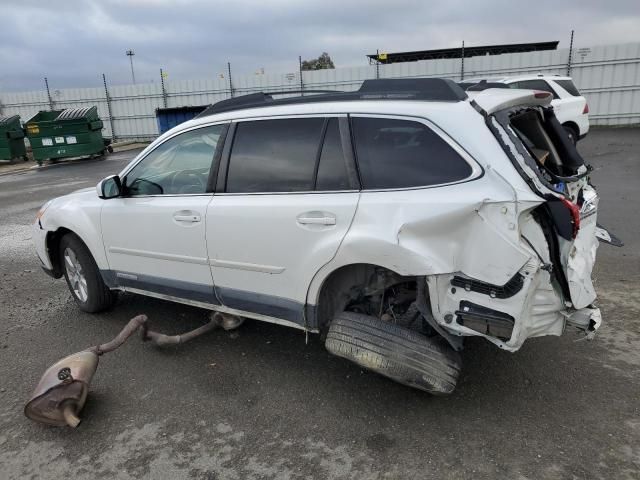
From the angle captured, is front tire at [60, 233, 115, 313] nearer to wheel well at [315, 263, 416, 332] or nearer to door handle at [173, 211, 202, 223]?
door handle at [173, 211, 202, 223]

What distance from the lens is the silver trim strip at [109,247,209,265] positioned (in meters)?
3.59

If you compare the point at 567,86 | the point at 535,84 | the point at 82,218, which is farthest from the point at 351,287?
the point at 567,86

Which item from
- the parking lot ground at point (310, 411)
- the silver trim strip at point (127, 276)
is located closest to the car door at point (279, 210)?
the parking lot ground at point (310, 411)

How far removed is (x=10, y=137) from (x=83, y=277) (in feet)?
58.0

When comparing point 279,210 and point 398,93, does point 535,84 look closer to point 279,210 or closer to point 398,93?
point 398,93

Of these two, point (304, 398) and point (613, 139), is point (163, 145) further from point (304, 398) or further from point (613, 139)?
point (613, 139)

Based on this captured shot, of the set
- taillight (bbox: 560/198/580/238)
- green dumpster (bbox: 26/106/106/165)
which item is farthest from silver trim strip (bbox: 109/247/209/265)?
green dumpster (bbox: 26/106/106/165)

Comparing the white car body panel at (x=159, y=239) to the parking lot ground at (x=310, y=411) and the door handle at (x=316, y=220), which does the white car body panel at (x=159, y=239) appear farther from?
the door handle at (x=316, y=220)

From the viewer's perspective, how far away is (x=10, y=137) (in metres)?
18.9

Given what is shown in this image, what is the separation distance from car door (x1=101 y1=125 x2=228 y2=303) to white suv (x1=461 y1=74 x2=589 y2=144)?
733 cm

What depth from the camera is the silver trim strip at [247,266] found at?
3.25 metres

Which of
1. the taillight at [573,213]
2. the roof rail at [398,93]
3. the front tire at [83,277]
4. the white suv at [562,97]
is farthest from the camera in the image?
the white suv at [562,97]

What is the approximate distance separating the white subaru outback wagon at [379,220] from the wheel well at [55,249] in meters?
0.94

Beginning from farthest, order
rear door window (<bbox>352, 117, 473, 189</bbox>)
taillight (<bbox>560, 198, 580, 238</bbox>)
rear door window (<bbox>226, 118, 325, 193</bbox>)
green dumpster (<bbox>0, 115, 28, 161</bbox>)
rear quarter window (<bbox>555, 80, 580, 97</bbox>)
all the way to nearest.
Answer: green dumpster (<bbox>0, 115, 28, 161</bbox>) → rear quarter window (<bbox>555, 80, 580, 97</bbox>) → rear door window (<bbox>226, 118, 325, 193</bbox>) → rear door window (<bbox>352, 117, 473, 189</bbox>) → taillight (<bbox>560, 198, 580, 238</bbox>)
